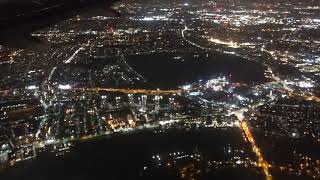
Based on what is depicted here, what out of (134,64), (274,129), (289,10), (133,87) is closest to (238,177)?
(274,129)

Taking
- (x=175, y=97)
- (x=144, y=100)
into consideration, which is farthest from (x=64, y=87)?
(x=175, y=97)

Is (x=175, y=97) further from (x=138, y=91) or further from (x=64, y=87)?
(x=64, y=87)

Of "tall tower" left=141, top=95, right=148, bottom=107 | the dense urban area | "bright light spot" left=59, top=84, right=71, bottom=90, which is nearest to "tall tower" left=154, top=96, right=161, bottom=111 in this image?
the dense urban area

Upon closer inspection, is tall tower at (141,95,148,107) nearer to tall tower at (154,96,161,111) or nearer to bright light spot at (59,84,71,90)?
tall tower at (154,96,161,111)

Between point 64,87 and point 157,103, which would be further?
point 64,87

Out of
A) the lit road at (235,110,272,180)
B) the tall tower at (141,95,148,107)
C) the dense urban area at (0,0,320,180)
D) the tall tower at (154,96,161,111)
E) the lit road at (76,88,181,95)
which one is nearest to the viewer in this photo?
the lit road at (235,110,272,180)
